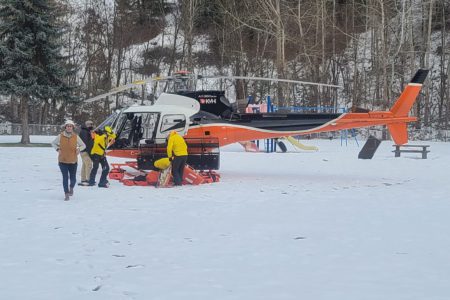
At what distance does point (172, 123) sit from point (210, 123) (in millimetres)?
1186

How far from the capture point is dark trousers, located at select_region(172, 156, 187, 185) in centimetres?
1240

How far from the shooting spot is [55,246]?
646 centimetres

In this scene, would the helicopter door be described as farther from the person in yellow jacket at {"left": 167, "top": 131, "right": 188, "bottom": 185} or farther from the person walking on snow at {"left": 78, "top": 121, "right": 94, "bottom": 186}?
the person walking on snow at {"left": 78, "top": 121, "right": 94, "bottom": 186}

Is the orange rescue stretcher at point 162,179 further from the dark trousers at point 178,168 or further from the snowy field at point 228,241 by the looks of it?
the snowy field at point 228,241

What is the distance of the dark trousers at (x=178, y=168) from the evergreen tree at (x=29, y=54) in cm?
1905

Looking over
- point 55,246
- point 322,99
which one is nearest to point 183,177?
point 55,246

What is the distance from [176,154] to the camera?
40.5 feet

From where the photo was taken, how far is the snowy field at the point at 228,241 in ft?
16.1

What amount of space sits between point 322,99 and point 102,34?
2207 centimetres

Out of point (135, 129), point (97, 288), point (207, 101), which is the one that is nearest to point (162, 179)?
point (135, 129)

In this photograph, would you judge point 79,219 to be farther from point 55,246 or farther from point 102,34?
point 102,34

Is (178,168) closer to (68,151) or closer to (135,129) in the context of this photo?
(135,129)

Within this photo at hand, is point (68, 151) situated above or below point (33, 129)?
below

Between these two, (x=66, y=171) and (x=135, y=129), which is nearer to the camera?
(x=66, y=171)
